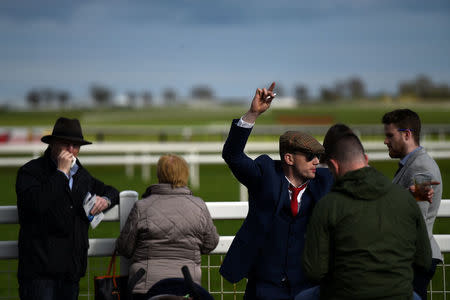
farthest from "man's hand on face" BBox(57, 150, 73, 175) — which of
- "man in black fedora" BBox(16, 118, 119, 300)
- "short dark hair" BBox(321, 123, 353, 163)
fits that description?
"short dark hair" BBox(321, 123, 353, 163)

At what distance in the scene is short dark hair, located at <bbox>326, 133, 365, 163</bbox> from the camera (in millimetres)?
2531

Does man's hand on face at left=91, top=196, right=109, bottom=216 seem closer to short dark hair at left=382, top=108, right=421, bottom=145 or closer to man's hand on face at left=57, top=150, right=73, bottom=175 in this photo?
man's hand on face at left=57, top=150, right=73, bottom=175

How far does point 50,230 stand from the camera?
3.34 meters

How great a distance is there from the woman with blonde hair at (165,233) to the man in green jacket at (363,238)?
1.03 m

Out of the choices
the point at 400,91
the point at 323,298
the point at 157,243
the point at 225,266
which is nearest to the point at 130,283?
the point at 157,243

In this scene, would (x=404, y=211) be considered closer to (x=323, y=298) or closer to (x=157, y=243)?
(x=323, y=298)

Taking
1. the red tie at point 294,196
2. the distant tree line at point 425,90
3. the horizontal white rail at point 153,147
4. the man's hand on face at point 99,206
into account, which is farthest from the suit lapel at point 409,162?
the distant tree line at point 425,90

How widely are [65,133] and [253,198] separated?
1.23m

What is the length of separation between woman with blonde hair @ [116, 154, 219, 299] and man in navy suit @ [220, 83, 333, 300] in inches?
14.4

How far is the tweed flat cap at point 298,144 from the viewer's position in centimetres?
299

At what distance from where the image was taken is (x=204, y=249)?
3463 millimetres

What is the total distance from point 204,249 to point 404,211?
1355 mm

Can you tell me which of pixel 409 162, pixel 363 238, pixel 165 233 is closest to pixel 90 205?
pixel 165 233

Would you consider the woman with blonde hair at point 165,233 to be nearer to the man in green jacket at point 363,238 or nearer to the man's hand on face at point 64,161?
the man's hand on face at point 64,161
